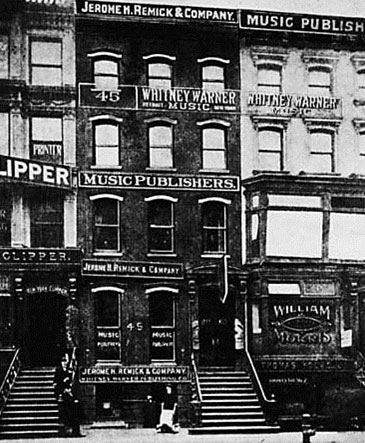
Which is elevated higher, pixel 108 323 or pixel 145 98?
pixel 145 98

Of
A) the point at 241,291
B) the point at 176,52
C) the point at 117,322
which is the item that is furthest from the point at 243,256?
the point at 176,52

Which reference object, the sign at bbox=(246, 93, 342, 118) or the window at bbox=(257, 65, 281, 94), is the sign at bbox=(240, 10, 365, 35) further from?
the sign at bbox=(246, 93, 342, 118)

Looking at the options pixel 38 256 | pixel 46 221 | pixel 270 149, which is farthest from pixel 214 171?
pixel 38 256

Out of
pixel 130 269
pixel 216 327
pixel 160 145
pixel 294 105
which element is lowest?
pixel 216 327

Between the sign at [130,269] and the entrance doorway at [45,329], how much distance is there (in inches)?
19.6

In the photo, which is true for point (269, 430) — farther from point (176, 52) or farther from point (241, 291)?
point (176, 52)

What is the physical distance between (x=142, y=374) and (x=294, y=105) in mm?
3617

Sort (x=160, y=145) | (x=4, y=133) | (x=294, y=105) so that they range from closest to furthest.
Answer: (x=4, y=133)
(x=294, y=105)
(x=160, y=145)

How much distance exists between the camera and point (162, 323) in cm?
1323

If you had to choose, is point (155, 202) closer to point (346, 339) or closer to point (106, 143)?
point (106, 143)

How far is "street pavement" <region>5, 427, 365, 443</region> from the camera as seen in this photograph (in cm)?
1223

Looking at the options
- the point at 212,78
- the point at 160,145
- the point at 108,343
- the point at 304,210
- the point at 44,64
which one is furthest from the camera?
the point at 304,210

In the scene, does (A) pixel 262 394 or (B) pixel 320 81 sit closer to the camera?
(A) pixel 262 394

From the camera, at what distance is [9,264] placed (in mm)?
12766
